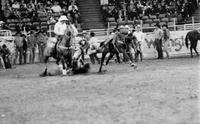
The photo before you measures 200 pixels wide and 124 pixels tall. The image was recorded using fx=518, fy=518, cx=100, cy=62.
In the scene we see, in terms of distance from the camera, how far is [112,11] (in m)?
33.3

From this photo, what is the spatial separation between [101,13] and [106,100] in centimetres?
2459

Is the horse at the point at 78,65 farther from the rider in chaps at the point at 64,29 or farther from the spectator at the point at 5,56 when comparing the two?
the spectator at the point at 5,56

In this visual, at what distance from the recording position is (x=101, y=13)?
35.4 metres

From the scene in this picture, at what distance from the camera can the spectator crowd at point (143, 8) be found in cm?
3312

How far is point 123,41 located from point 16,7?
14.8m

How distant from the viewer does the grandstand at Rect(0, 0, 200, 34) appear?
31.4 m

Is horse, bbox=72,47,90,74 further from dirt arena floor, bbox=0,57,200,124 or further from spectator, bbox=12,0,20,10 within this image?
spectator, bbox=12,0,20,10

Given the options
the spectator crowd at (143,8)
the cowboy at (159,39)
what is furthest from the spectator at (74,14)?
the cowboy at (159,39)

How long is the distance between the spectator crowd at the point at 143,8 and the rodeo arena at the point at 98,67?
0.06 meters

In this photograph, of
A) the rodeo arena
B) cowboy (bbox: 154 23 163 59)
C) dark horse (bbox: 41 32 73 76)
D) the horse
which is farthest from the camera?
cowboy (bbox: 154 23 163 59)

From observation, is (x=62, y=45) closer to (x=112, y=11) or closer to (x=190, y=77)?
(x=190, y=77)

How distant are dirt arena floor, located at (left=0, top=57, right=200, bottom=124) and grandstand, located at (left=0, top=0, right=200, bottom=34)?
15.8 meters

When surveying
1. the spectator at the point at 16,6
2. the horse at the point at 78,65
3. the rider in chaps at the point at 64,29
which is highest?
the spectator at the point at 16,6

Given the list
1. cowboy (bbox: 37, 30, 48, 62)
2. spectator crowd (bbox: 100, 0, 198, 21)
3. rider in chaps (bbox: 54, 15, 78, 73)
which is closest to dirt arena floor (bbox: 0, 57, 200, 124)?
rider in chaps (bbox: 54, 15, 78, 73)
